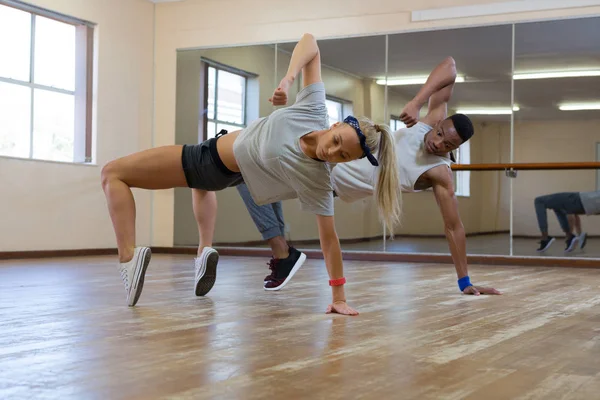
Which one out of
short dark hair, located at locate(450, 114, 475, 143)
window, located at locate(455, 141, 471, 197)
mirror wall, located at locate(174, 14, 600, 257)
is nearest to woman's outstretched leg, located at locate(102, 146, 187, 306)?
short dark hair, located at locate(450, 114, 475, 143)

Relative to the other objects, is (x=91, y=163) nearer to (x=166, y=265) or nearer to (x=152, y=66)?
(x=152, y=66)

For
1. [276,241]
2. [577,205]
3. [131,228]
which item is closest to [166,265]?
[276,241]

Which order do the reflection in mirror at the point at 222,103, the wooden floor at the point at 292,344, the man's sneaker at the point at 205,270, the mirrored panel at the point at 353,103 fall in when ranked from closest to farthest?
the wooden floor at the point at 292,344
the man's sneaker at the point at 205,270
the mirrored panel at the point at 353,103
the reflection in mirror at the point at 222,103

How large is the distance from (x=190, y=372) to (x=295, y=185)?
1.10 meters

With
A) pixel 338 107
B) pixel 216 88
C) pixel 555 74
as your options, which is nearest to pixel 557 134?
pixel 555 74

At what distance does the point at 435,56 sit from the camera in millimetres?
6215

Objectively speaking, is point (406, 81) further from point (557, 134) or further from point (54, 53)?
point (54, 53)

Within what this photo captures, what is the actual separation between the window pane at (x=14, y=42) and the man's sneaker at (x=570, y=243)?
14.5ft

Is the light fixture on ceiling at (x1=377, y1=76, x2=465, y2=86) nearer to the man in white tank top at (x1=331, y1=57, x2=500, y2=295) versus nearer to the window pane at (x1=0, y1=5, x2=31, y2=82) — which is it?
the window pane at (x1=0, y1=5, x2=31, y2=82)

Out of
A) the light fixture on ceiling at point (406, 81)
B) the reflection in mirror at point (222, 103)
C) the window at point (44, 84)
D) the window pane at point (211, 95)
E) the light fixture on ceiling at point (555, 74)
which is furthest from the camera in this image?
the window pane at point (211, 95)

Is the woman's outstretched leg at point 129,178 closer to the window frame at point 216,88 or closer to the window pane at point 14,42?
the window pane at point 14,42

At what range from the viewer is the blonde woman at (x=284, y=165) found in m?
2.39

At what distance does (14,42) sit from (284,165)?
4279mm

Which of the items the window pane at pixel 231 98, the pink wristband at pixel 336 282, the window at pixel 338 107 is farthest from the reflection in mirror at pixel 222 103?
the pink wristband at pixel 336 282
